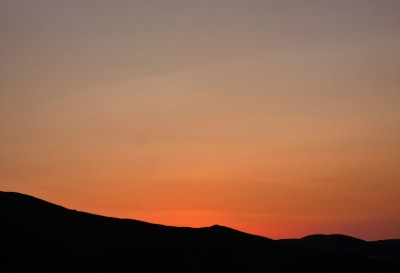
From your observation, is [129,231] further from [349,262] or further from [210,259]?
[349,262]

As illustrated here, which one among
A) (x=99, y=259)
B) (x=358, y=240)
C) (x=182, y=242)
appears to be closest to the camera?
(x=99, y=259)

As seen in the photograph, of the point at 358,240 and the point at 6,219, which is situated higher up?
the point at 358,240

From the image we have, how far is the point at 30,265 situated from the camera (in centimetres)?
6719

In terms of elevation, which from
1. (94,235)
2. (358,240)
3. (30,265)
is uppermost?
(358,240)

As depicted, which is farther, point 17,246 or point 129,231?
point 129,231

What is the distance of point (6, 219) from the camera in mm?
77312

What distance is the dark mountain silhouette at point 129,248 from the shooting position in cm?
7038

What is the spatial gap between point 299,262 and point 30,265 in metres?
34.7

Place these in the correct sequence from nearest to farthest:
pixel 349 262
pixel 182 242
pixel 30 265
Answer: pixel 30 265, pixel 182 242, pixel 349 262

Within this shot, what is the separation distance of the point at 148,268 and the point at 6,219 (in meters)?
18.7

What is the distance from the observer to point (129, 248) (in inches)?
3004

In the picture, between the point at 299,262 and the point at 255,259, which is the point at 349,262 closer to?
the point at 299,262

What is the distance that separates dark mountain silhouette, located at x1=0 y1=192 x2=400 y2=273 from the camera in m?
70.4

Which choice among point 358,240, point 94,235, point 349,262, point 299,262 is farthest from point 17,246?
point 358,240
